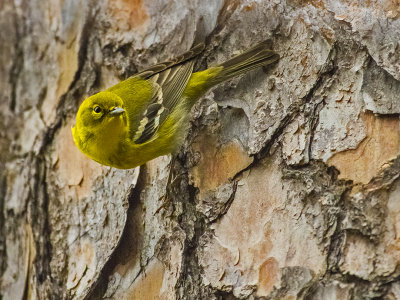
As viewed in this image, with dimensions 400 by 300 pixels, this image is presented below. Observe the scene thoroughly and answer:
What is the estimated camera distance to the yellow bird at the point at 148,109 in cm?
330

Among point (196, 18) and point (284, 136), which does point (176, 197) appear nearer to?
point (284, 136)

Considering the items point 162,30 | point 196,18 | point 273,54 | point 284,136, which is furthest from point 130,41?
point 284,136

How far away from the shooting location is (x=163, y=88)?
3701 millimetres

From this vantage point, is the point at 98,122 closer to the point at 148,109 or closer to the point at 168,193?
the point at 148,109

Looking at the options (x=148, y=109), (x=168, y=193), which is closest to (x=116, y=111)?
(x=148, y=109)

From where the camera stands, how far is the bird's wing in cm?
349

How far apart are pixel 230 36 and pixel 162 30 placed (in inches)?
18.2

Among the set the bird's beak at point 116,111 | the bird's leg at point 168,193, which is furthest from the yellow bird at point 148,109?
the bird's leg at point 168,193

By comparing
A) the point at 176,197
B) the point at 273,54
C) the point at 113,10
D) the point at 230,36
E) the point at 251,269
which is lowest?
the point at 251,269

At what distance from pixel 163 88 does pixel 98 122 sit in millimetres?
549

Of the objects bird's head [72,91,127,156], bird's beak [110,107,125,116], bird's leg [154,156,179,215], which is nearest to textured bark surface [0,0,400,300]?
bird's leg [154,156,179,215]

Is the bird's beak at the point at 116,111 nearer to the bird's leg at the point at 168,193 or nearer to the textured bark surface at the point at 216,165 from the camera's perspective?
the textured bark surface at the point at 216,165

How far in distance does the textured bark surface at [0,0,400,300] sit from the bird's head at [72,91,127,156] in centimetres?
25

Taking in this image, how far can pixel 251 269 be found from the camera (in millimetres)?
2928
